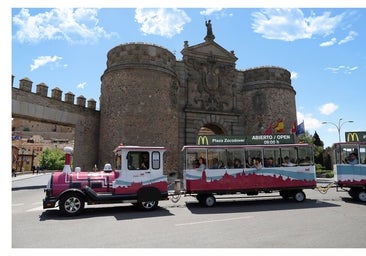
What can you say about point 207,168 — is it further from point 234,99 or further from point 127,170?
point 234,99

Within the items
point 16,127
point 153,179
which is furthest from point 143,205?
point 16,127

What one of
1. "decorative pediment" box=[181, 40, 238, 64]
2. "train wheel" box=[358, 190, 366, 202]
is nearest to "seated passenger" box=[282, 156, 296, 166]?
"train wheel" box=[358, 190, 366, 202]

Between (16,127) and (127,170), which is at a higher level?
(16,127)

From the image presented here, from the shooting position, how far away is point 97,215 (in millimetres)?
10430

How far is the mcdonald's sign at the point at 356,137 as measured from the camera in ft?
46.5

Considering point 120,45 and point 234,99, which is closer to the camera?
point 120,45

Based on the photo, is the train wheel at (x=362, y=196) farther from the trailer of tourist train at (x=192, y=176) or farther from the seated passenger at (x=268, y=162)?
the seated passenger at (x=268, y=162)

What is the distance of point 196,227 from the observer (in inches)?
320

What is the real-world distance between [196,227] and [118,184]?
4255mm

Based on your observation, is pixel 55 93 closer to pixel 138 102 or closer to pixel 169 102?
pixel 138 102

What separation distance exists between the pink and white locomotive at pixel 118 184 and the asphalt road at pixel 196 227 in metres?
0.49

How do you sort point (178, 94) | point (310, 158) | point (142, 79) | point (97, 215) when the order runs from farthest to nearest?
point (178, 94) → point (142, 79) → point (310, 158) → point (97, 215)

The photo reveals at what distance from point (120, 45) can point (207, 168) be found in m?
14.5

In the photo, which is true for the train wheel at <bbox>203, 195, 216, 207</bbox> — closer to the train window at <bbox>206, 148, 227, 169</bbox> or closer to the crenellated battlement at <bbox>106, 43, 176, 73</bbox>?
the train window at <bbox>206, 148, 227, 169</bbox>
